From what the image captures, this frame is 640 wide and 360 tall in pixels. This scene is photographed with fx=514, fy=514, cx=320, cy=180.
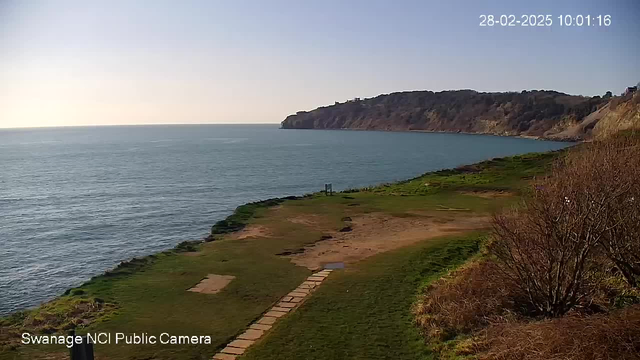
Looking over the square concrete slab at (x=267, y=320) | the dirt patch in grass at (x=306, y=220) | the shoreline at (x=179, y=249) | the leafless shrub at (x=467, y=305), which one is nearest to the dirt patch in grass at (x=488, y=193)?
the dirt patch in grass at (x=306, y=220)

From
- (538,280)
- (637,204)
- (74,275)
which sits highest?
(637,204)

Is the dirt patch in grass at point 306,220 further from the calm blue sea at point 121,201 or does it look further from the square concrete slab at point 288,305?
the square concrete slab at point 288,305

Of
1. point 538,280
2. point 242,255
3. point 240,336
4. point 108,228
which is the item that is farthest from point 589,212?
point 108,228

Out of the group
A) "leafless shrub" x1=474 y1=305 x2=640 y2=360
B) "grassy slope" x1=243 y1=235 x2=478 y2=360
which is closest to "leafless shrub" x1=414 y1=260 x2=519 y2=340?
"grassy slope" x1=243 y1=235 x2=478 y2=360

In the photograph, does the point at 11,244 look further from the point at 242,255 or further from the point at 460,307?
the point at 460,307

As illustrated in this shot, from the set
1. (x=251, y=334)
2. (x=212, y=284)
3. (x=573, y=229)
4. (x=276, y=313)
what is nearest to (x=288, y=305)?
(x=276, y=313)
